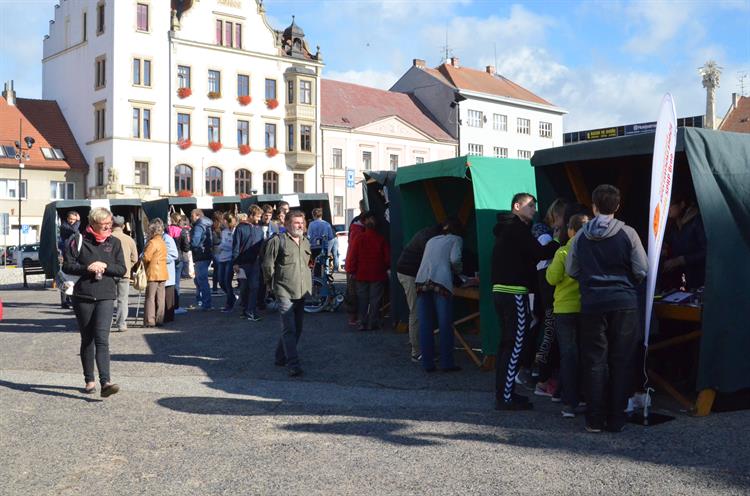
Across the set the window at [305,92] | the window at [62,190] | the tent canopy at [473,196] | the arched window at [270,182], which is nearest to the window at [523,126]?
the window at [305,92]

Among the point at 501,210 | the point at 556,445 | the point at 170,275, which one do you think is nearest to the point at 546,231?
the point at 501,210

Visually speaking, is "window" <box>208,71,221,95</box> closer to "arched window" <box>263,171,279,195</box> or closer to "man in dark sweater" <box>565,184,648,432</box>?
"arched window" <box>263,171,279,195</box>

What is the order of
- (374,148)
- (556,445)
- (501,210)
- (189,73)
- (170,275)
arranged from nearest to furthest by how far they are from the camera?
(556,445) → (501,210) → (170,275) → (189,73) → (374,148)

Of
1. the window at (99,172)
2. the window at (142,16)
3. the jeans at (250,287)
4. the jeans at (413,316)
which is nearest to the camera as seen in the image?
the jeans at (413,316)

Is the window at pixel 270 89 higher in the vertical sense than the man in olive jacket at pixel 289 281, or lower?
higher

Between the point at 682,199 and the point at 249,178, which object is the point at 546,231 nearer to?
the point at 682,199

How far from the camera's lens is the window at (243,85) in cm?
5566

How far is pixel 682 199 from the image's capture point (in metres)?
8.70

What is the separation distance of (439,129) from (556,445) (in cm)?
6430

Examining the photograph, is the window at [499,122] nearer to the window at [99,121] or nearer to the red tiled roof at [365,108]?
the red tiled roof at [365,108]

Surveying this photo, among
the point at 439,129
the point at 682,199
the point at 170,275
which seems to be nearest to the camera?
the point at 682,199

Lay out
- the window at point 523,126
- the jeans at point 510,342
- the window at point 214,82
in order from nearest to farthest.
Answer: the jeans at point 510,342 < the window at point 214,82 < the window at point 523,126

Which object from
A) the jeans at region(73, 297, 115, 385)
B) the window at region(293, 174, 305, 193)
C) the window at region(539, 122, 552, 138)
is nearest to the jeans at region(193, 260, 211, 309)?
the jeans at region(73, 297, 115, 385)

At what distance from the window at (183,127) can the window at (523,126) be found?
33.3m
